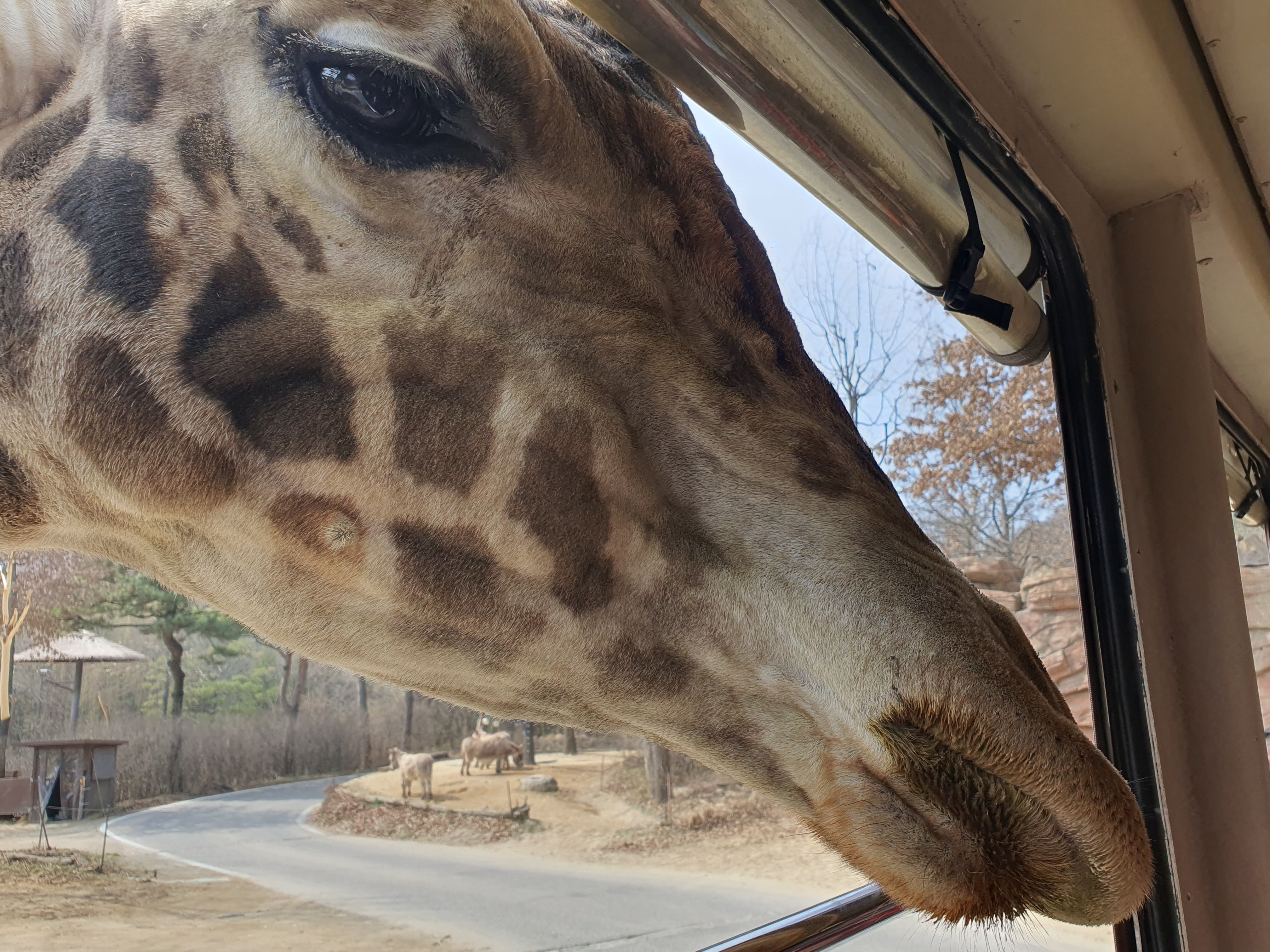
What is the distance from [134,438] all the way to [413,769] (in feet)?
21.1

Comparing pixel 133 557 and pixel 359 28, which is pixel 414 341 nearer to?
pixel 359 28

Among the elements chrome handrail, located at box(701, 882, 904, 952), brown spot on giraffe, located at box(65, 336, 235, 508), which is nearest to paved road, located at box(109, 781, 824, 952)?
chrome handrail, located at box(701, 882, 904, 952)

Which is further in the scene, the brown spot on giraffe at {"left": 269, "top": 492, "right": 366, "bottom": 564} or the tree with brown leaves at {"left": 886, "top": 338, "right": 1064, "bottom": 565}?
the tree with brown leaves at {"left": 886, "top": 338, "right": 1064, "bottom": 565}

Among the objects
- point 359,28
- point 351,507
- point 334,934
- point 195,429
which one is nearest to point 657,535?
point 351,507

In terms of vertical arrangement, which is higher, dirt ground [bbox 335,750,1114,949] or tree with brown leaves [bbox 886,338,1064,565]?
tree with brown leaves [bbox 886,338,1064,565]

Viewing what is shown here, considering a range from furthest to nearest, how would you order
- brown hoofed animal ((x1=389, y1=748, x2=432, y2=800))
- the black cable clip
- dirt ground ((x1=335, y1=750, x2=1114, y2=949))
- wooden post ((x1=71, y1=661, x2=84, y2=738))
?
brown hoofed animal ((x1=389, y1=748, x2=432, y2=800)) < dirt ground ((x1=335, y1=750, x2=1114, y2=949)) < wooden post ((x1=71, y1=661, x2=84, y2=738)) < the black cable clip

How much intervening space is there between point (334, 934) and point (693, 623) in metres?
3.36

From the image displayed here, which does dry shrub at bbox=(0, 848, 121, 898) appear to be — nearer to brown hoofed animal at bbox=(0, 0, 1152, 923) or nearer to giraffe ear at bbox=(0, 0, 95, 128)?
brown hoofed animal at bbox=(0, 0, 1152, 923)

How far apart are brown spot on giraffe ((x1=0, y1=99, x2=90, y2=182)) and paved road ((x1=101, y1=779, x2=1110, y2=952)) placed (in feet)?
9.70

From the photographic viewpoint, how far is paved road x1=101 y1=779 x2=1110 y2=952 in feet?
11.8

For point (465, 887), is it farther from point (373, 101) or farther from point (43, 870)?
point (373, 101)

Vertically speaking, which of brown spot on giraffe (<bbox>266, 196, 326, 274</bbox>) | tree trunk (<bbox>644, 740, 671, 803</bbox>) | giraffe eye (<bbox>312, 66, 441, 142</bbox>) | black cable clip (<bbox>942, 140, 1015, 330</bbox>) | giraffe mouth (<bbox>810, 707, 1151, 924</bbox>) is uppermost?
black cable clip (<bbox>942, 140, 1015, 330</bbox>)

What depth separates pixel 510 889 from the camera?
4.88 meters

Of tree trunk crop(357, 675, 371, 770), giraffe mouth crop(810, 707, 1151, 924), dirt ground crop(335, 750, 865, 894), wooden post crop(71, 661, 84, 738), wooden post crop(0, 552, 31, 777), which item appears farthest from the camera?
dirt ground crop(335, 750, 865, 894)
